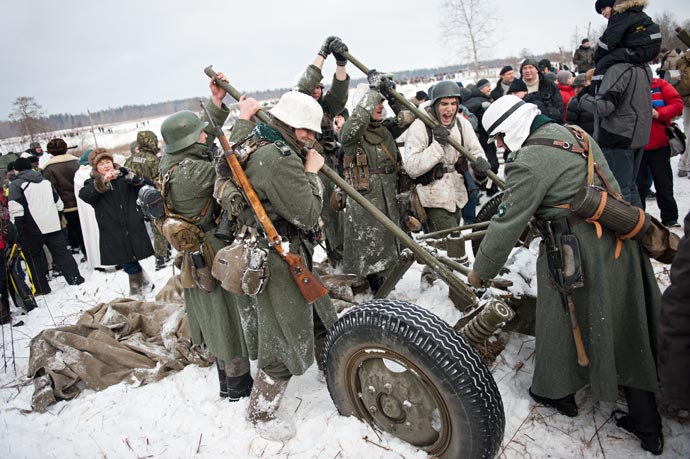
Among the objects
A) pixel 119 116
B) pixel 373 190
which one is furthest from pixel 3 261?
pixel 119 116

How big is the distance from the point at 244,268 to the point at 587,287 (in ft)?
6.60

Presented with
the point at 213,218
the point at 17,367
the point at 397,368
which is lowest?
the point at 17,367

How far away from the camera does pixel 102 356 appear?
386 cm

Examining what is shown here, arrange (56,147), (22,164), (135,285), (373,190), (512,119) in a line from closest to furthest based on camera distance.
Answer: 1. (512,119)
2. (373,190)
3. (135,285)
4. (22,164)
5. (56,147)

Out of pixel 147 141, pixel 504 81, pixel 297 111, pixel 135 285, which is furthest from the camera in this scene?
pixel 504 81

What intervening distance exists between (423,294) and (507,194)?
220 centimetres

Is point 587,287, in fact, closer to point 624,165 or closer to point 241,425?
point 241,425

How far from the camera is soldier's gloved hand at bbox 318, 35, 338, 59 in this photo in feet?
13.1

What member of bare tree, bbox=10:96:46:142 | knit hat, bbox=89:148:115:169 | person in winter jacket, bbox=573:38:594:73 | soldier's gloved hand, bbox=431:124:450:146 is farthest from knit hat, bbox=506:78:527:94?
bare tree, bbox=10:96:46:142

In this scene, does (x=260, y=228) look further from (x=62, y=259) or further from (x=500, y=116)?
(x=62, y=259)

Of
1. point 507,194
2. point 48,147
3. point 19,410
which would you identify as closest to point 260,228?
point 507,194

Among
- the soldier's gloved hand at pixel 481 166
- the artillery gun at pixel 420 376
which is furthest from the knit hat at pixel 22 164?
the soldier's gloved hand at pixel 481 166

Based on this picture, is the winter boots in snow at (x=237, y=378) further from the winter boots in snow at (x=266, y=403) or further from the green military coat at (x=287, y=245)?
the green military coat at (x=287, y=245)

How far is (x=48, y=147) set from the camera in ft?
24.5
